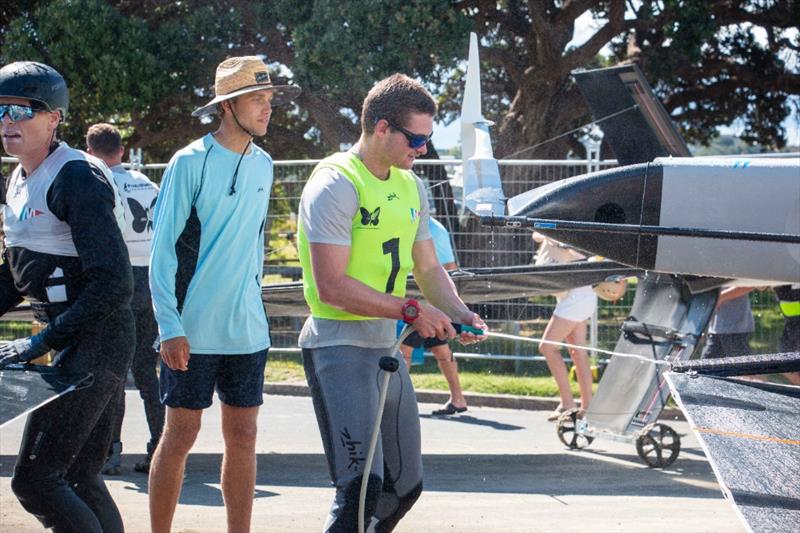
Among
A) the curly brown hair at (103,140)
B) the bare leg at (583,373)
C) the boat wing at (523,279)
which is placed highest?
the curly brown hair at (103,140)

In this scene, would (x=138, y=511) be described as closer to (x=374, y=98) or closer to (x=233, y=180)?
(x=233, y=180)

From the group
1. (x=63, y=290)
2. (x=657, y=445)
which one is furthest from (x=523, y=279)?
(x=63, y=290)

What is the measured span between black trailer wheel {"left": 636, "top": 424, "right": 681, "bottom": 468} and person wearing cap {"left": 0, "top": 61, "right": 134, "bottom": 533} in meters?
5.02

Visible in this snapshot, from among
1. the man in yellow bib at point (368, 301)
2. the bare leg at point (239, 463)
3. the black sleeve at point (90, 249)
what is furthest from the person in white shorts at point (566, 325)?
the black sleeve at point (90, 249)

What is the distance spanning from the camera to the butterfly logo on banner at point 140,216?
7645 mm

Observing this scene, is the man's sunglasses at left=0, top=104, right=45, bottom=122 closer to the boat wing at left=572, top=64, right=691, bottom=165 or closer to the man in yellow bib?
the man in yellow bib

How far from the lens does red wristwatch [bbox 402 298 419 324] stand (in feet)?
13.5

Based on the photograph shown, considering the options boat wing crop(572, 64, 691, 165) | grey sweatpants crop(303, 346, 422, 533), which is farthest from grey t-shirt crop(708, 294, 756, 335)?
grey sweatpants crop(303, 346, 422, 533)

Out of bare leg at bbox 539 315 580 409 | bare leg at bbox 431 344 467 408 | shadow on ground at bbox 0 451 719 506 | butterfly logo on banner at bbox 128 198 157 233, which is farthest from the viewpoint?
bare leg at bbox 431 344 467 408

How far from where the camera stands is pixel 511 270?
901 cm

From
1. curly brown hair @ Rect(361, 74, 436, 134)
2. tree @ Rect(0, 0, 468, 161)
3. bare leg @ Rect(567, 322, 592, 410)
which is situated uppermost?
tree @ Rect(0, 0, 468, 161)

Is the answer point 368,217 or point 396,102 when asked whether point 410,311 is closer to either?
point 368,217

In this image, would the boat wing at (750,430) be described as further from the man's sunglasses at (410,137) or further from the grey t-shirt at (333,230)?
the man's sunglasses at (410,137)

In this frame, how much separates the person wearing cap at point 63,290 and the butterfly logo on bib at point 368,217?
875 mm
